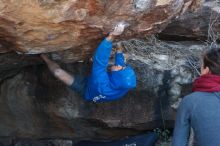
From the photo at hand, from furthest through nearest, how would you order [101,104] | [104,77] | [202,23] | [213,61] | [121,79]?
1. [202,23]
2. [101,104]
3. [121,79]
4. [104,77]
5. [213,61]

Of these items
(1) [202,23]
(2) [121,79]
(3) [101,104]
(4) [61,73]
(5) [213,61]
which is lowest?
(3) [101,104]

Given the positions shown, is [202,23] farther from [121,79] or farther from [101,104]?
[121,79]

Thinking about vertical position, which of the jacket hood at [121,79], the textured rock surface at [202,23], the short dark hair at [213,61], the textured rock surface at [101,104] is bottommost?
the textured rock surface at [101,104]

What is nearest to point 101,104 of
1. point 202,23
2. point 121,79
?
point 121,79

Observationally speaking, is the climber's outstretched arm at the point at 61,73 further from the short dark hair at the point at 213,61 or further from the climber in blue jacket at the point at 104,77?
the short dark hair at the point at 213,61

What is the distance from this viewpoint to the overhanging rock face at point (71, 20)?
10.1 ft

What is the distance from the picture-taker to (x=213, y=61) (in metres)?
3.16

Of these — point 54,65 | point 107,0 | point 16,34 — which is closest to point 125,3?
point 107,0

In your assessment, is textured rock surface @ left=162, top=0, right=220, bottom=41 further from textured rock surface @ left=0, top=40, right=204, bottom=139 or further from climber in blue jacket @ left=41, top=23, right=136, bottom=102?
climber in blue jacket @ left=41, top=23, right=136, bottom=102

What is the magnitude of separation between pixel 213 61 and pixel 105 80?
3.22ft

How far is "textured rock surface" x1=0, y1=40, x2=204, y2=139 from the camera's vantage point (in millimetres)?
4805

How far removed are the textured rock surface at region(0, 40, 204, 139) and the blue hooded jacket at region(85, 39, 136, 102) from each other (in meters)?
0.67

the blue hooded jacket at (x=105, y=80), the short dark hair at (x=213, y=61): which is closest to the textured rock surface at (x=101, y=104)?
the blue hooded jacket at (x=105, y=80)

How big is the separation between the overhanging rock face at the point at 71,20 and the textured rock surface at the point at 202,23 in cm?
148
